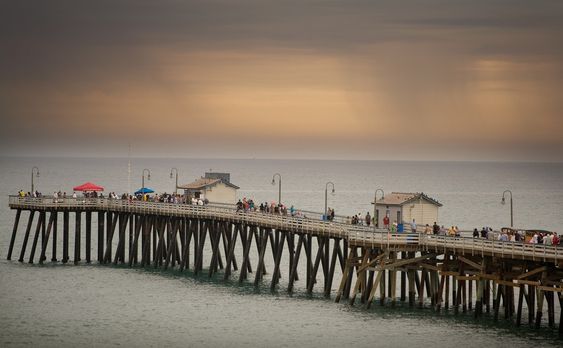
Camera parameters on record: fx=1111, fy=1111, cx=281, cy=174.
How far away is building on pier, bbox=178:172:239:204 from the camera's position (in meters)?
77.3

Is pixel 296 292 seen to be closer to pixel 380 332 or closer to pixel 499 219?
pixel 380 332

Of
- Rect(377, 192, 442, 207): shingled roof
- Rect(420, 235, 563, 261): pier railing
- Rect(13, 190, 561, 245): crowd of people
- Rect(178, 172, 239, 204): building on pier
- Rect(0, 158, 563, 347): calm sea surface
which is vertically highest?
Rect(178, 172, 239, 204): building on pier

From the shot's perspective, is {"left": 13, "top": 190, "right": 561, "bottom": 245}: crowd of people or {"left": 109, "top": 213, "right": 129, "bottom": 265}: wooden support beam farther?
{"left": 109, "top": 213, "right": 129, "bottom": 265}: wooden support beam

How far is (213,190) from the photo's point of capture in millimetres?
77812

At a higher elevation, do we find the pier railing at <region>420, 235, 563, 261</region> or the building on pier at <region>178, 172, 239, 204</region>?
the building on pier at <region>178, 172, 239, 204</region>

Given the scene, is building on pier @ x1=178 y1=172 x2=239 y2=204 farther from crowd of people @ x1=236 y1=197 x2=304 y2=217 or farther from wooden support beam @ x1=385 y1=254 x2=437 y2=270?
wooden support beam @ x1=385 y1=254 x2=437 y2=270

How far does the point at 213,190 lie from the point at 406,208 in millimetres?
19368

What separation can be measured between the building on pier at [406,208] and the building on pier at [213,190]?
53.7 ft

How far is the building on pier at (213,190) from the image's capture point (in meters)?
77.3

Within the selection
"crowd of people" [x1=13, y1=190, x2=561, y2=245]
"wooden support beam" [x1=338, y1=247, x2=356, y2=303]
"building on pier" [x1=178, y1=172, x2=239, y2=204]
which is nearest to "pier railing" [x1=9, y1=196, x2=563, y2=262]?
"crowd of people" [x1=13, y1=190, x2=561, y2=245]

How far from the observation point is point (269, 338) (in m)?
49.4

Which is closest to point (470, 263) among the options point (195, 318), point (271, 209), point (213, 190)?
point (195, 318)

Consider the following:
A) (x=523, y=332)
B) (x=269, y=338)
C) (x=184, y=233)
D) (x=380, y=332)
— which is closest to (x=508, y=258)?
(x=523, y=332)

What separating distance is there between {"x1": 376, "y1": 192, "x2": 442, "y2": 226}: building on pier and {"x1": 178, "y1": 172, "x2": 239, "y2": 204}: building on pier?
1636cm
